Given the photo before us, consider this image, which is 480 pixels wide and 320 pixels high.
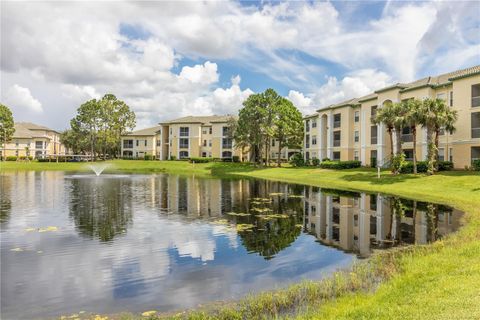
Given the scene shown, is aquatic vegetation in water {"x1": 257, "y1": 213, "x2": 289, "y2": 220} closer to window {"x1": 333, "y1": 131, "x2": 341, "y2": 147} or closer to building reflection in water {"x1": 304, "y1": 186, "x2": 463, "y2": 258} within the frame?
building reflection in water {"x1": 304, "y1": 186, "x2": 463, "y2": 258}

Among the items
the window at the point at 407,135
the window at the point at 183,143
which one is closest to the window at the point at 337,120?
the window at the point at 407,135

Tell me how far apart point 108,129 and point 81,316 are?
104 metres

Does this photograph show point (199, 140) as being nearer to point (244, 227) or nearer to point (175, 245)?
point (244, 227)

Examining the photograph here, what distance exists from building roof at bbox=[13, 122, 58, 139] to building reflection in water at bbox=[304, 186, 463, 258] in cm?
12372

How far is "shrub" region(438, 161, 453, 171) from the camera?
44906mm

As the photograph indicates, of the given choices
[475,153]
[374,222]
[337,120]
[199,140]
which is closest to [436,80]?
[475,153]

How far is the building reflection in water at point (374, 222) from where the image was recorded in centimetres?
1656

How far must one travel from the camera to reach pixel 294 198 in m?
32.7

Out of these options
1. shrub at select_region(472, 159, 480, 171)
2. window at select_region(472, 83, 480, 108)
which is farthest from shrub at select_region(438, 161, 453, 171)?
window at select_region(472, 83, 480, 108)

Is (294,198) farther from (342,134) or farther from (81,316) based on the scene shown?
(342,134)

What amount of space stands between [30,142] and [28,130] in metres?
8.01

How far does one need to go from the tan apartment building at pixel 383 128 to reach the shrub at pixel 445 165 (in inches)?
49.1

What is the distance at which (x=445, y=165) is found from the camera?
148ft

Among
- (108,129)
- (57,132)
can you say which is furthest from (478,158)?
(57,132)
